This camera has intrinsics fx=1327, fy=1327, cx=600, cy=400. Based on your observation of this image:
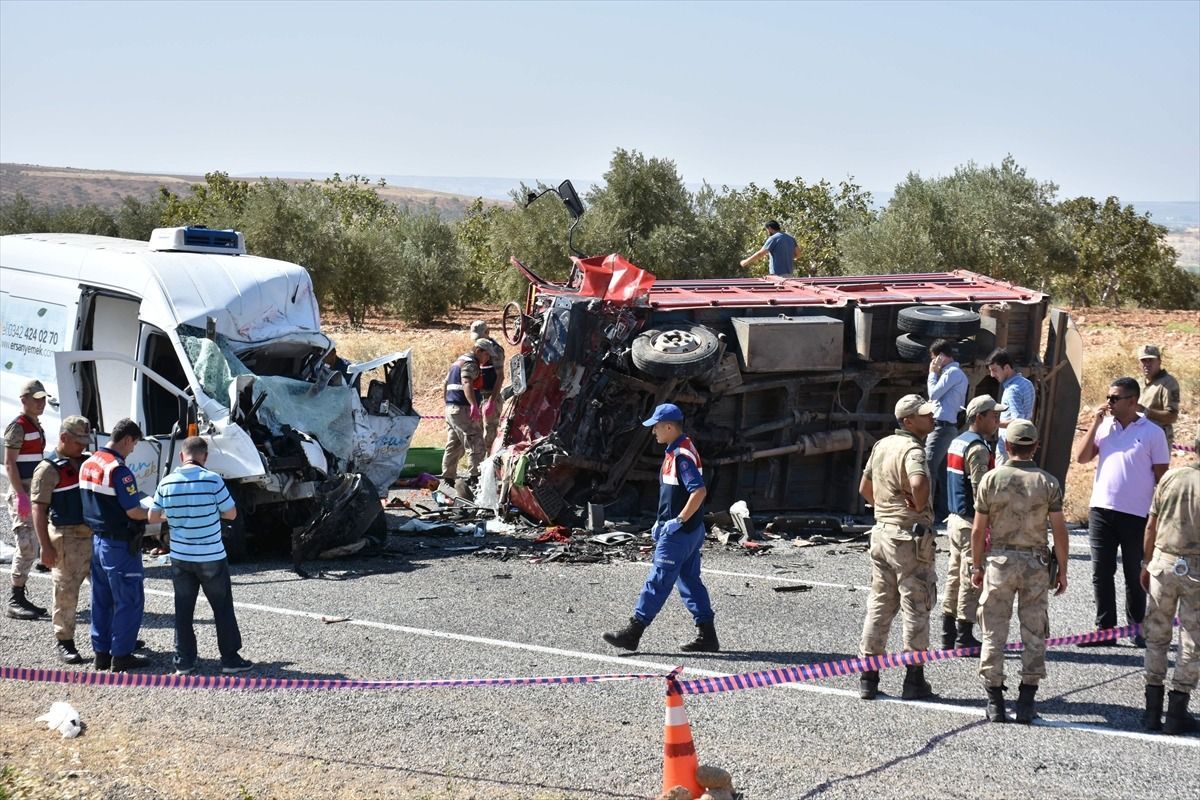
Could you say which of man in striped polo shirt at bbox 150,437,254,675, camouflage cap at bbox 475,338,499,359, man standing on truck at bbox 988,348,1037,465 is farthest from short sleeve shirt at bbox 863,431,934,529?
camouflage cap at bbox 475,338,499,359

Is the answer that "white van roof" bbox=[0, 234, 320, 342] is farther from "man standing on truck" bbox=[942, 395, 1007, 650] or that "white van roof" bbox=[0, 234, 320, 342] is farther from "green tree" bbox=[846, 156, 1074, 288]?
"green tree" bbox=[846, 156, 1074, 288]

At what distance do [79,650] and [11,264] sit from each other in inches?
237

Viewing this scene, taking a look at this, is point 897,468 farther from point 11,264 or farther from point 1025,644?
point 11,264

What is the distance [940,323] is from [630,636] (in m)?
5.67

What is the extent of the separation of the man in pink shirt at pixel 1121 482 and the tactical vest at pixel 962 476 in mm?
752

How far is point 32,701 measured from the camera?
7.46 m

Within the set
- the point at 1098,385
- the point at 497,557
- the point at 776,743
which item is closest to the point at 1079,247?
the point at 1098,385

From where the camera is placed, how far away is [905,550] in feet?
24.3

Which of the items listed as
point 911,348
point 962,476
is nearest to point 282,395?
point 911,348

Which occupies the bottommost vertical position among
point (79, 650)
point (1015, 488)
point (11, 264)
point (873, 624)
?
point (79, 650)

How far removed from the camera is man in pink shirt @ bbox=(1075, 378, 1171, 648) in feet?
27.6

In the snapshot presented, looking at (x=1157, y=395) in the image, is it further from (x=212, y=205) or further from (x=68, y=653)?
(x=212, y=205)

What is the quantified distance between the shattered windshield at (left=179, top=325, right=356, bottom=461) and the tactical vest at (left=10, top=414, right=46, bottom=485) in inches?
68.1

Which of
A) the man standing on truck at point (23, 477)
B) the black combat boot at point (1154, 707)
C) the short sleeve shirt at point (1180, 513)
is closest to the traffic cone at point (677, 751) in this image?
the black combat boot at point (1154, 707)
